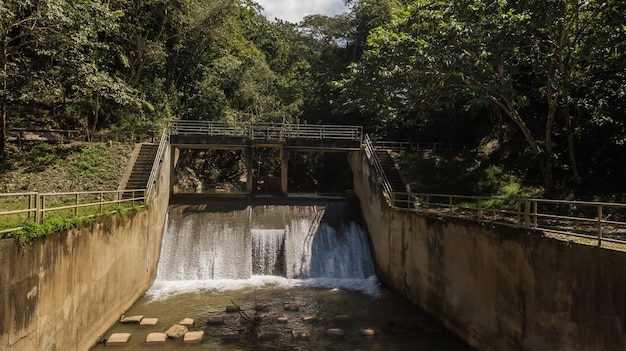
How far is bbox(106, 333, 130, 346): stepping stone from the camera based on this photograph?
35.4ft

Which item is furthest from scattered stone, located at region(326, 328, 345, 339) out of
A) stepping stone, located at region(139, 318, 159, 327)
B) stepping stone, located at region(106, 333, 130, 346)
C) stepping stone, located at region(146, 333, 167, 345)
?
stepping stone, located at region(106, 333, 130, 346)

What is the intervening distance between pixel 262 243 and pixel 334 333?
7.74m

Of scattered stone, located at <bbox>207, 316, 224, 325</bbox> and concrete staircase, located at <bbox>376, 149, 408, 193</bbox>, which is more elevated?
concrete staircase, located at <bbox>376, 149, 408, 193</bbox>

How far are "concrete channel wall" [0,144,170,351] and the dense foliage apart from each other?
8948mm

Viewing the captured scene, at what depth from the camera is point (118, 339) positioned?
10922 mm

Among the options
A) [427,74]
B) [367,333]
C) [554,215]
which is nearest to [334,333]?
[367,333]

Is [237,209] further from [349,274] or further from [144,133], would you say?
[144,133]

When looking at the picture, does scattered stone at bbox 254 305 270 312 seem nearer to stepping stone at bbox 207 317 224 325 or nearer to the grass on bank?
stepping stone at bbox 207 317 224 325

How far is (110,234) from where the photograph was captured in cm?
1212

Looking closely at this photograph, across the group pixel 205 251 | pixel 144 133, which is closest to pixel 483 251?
pixel 205 251

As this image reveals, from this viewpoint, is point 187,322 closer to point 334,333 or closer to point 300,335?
point 300,335

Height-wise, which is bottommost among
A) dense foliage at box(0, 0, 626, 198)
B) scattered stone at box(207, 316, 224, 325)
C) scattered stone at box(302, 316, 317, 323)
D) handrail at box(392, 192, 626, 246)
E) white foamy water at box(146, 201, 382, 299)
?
scattered stone at box(302, 316, 317, 323)

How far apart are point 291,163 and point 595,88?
28344 mm

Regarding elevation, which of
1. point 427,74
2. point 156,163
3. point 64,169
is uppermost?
point 427,74
